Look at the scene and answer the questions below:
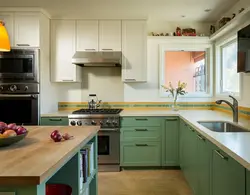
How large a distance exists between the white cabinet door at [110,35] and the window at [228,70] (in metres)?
1.70

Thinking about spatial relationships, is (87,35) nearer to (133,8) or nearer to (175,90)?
(133,8)

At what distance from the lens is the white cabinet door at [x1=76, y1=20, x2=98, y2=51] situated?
13.5ft

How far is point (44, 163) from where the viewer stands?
1.25m

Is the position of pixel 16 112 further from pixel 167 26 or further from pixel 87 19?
pixel 167 26

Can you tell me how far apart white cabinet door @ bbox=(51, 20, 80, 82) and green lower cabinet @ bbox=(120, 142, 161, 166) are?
4.72ft

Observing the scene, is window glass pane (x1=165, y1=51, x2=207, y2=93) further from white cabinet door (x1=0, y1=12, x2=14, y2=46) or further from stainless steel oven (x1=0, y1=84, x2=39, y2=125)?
white cabinet door (x1=0, y1=12, x2=14, y2=46)

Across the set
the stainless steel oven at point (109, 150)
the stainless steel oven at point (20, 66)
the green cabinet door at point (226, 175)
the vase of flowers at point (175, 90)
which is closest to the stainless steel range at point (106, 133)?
the stainless steel oven at point (109, 150)

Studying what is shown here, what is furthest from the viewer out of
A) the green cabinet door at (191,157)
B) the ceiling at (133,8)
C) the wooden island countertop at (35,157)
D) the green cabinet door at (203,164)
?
the ceiling at (133,8)

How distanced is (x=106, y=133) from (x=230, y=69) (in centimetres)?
214

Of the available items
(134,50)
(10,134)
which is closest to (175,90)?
(134,50)

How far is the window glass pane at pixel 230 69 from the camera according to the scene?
12.0 feet

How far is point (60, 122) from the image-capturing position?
3.85 meters

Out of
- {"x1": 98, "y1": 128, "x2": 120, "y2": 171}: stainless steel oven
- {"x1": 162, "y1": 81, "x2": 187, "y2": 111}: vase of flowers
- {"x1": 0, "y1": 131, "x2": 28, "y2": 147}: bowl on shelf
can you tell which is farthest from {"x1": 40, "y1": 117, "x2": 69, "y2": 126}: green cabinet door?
{"x1": 0, "y1": 131, "x2": 28, "y2": 147}: bowl on shelf

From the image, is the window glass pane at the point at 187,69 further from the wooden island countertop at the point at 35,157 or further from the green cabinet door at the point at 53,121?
the wooden island countertop at the point at 35,157
